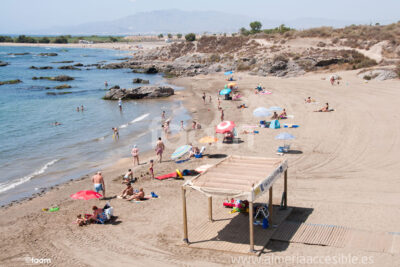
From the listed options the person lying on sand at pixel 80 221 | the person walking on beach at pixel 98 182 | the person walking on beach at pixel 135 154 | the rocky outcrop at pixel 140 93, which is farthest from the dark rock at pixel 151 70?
the person lying on sand at pixel 80 221

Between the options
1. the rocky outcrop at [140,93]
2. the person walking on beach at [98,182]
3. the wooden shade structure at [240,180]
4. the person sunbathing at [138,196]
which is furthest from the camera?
the rocky outcrop at [140,93]

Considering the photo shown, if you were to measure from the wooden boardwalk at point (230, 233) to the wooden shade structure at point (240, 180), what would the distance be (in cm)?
34

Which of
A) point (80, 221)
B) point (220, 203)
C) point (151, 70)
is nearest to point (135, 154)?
point (80, 221)

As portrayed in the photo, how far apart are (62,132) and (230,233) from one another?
21530mm

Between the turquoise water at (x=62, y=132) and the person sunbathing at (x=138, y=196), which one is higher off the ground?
the person sunbathing at (x=138, y=196)

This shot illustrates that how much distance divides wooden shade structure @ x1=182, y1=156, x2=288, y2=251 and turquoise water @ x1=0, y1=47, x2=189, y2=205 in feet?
33.7

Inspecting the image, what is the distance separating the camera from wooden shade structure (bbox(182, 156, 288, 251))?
10.4 meters

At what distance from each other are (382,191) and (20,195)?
1538 cm

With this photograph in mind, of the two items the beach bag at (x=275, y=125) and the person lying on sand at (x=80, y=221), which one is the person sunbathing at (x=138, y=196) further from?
the beach bag at (x=275, y=125)

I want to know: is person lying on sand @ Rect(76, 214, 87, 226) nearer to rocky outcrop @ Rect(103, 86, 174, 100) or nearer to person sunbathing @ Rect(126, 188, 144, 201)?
person sunbathing @ Rect(126, 188, 144, 201)

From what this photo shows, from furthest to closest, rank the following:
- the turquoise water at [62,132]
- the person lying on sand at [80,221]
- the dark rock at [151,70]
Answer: the dark rock at [151,70]
the turquoise water at [62,132]
the person lying on sand at [80,221]

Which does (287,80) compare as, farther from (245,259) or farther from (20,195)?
(245,259)

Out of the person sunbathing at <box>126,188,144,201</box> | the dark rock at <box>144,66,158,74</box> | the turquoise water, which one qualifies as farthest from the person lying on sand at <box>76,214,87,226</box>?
the dark rock at <box>144,66,158,74</box>

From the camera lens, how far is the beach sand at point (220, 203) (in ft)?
36.4
